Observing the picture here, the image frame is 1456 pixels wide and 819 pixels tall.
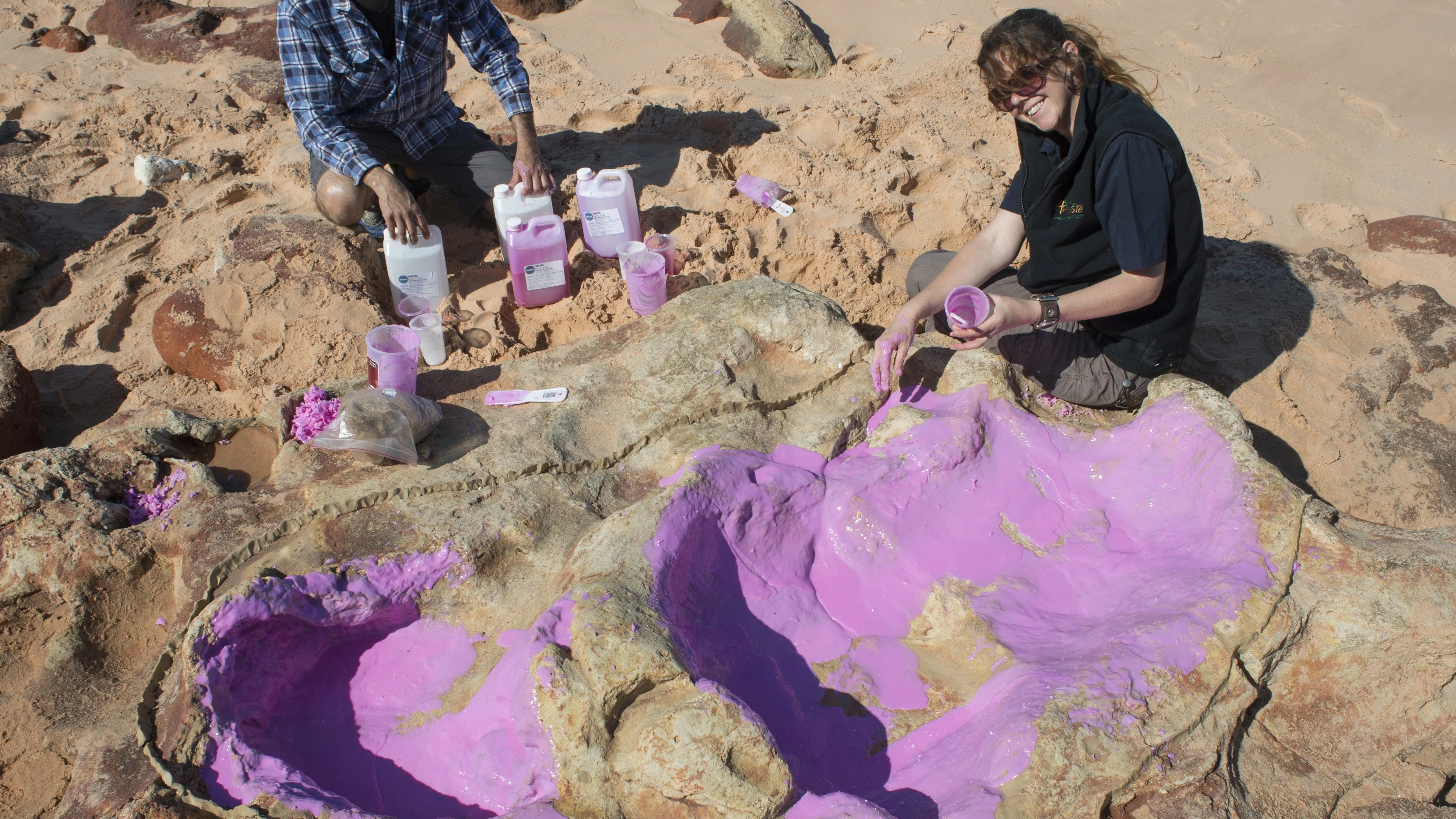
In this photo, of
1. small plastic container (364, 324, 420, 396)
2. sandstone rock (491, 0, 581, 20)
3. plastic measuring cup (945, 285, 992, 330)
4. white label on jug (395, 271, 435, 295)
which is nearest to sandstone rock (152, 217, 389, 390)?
white label on jug (395, 271, 435, 295)

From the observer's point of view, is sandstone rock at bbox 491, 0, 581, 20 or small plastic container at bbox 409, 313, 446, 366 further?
sandstone rock at bbox 491, 0, 581, 20

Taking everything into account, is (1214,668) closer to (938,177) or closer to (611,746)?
(611,746)

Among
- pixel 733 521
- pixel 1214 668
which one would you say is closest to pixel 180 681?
pixel 733 521

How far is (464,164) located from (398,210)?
887 mm

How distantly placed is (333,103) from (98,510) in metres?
2.19

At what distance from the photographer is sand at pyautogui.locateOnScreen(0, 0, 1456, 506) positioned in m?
3.43

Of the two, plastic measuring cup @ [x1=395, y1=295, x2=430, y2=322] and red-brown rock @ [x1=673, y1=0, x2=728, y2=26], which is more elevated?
red-brown rock @ [x1=673, y1=0, x2=728, y2=26]

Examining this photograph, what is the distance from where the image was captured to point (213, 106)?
5270 mm

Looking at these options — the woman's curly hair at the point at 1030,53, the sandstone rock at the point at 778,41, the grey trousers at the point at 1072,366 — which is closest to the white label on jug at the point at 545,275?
the grey trousers at the point at 1072,366

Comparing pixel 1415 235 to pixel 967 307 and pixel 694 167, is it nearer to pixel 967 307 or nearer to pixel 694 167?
pixel 967 307

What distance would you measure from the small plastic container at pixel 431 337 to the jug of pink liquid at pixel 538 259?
1.32 ft

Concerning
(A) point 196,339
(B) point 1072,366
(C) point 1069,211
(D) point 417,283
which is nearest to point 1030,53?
(C) point 1069,211

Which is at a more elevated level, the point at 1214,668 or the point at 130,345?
the point at 1214,668

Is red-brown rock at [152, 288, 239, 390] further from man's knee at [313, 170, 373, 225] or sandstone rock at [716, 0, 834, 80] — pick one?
sandstone rock at [716, 0, 834, 80]
